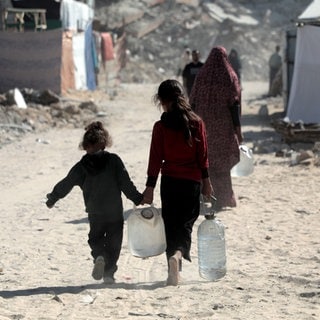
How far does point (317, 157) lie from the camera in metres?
11.9

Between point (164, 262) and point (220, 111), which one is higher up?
point (220, 111)

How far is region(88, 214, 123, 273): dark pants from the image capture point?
229 inches

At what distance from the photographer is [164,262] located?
22.0 feet

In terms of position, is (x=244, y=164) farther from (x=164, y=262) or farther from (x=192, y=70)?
(x=192, y=70)

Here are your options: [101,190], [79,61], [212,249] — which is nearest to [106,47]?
[79,61]

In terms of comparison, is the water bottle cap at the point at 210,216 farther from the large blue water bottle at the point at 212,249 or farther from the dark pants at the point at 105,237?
the dark pants at the point at 105,237

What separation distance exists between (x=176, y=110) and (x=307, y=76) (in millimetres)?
10153

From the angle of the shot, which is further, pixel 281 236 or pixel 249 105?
pixel 249 105

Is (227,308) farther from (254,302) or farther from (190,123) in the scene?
(190,123)

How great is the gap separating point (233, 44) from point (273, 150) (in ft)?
97.1

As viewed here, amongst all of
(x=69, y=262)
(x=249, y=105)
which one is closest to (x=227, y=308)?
(x=69, y=262)

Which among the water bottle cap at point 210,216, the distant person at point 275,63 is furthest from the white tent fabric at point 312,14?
the distant person at point 275,63

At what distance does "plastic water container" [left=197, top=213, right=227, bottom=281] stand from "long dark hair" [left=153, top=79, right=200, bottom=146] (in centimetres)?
62

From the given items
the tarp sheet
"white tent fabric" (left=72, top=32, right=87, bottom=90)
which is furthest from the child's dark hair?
"white tent fabric" (left=72, top=32, right=87, bottom=90)
